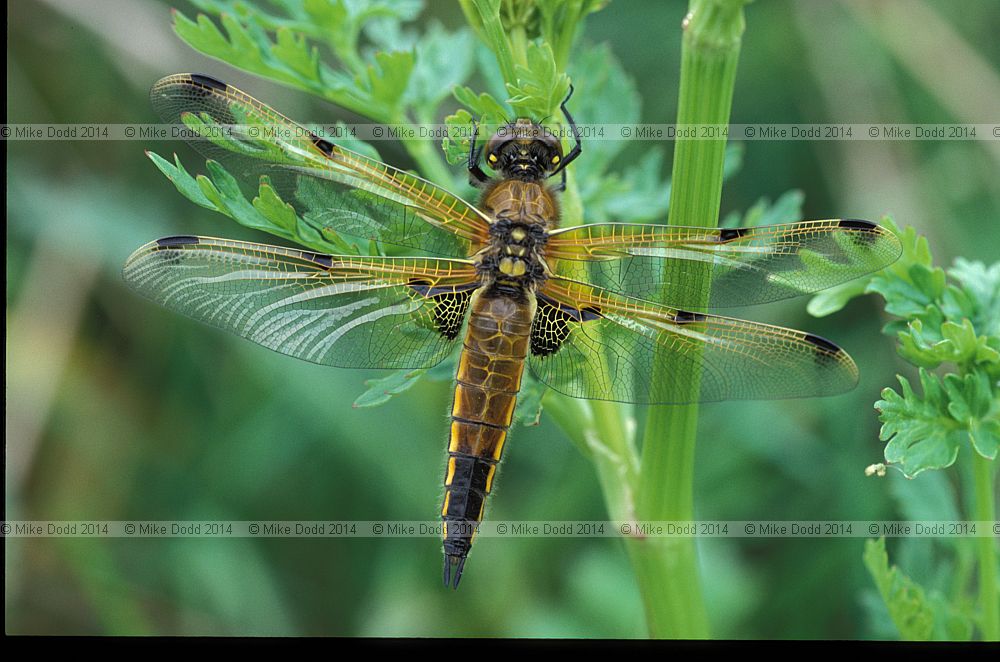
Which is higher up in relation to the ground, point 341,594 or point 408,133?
point 408,133

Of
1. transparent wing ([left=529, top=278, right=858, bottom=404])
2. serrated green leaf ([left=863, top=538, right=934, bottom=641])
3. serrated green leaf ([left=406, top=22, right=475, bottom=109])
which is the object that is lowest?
serrated green leaf ([left=863, top=538, right=934, bottom=641])

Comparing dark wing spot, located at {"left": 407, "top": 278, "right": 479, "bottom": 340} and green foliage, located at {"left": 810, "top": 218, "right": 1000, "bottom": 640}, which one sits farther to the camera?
dark wing spot, located at {"left": 407, "top": 278, "right": 479, "bottom": 340}

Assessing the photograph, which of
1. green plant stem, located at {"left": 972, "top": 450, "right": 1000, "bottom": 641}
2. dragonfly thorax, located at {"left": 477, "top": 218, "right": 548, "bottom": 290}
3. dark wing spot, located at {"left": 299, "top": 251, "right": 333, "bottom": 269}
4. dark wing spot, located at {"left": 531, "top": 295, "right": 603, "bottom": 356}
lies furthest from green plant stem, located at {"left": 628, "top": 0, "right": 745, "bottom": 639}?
dark wing spot, located at {"left": 299, "top": 251, "right": 333, "bottom": 269}

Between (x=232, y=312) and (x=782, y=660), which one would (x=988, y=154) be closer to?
(x=782, y=660)

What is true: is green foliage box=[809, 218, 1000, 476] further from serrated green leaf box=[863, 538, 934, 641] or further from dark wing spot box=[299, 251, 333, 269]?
dark wing spot box=[299, 251, 333, 269]

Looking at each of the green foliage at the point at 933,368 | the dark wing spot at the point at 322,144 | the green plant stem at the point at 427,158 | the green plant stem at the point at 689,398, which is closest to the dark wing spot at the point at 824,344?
the green foliage at the point at 933,368

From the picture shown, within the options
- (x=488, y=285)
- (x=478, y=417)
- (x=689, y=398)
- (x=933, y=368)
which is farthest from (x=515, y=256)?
(x=933, y=368)

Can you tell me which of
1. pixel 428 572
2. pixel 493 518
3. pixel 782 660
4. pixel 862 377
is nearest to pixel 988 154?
pixel 862 377
